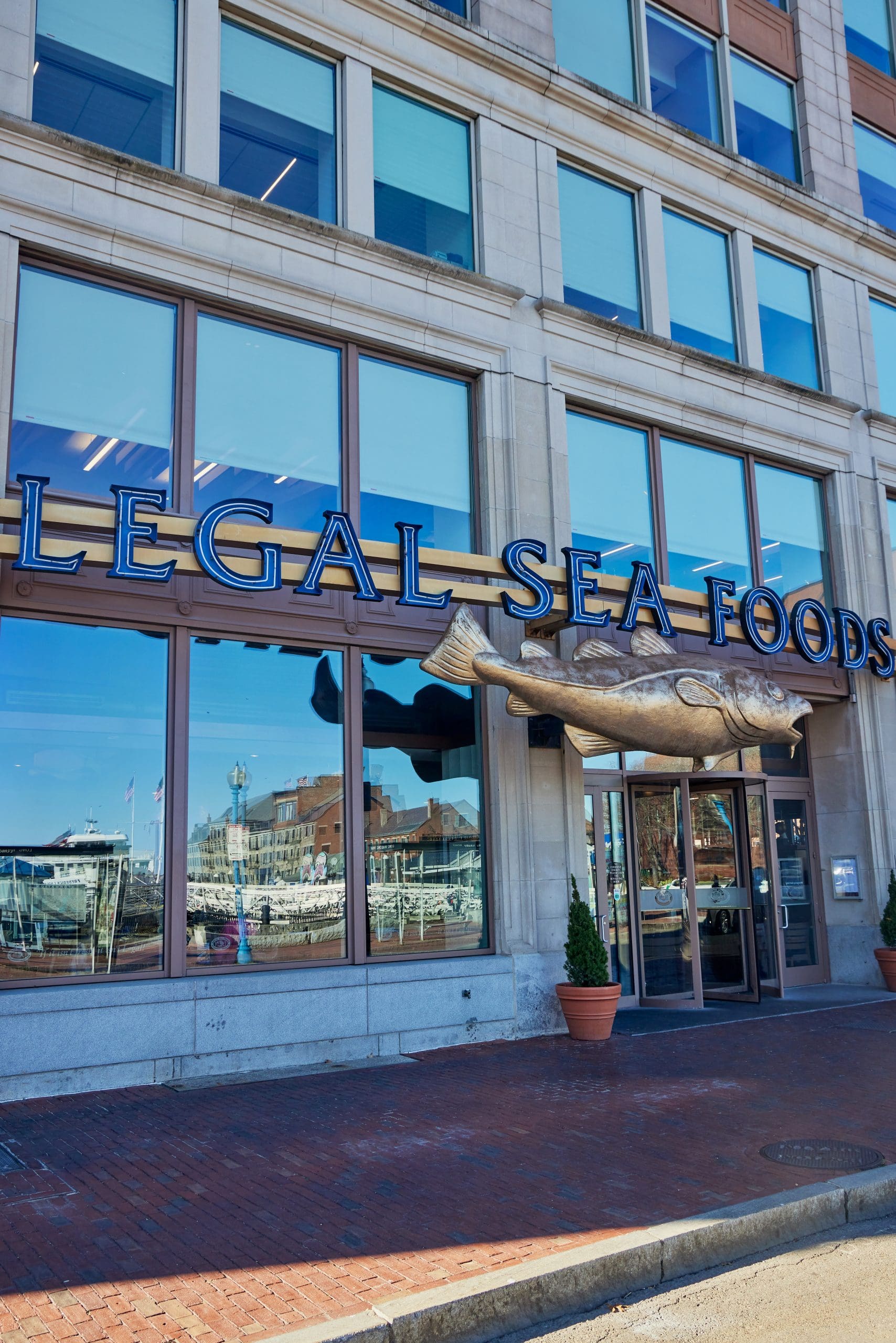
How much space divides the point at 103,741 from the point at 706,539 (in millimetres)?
8881

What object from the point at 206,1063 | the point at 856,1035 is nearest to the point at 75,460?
the point at 206,1063

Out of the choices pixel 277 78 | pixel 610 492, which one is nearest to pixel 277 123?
pixel 277 78

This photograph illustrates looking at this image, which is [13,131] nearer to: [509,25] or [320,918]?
[509,25]

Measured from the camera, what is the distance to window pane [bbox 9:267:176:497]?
32.4ft

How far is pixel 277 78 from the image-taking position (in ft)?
39.6

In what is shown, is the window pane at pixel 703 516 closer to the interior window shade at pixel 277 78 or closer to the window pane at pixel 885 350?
the window pane at pixel 885 350

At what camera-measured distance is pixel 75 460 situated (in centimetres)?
1002

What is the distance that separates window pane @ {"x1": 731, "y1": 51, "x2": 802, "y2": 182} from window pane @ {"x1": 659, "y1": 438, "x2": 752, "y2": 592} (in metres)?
5.62

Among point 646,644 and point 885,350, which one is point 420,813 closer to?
point 646,644

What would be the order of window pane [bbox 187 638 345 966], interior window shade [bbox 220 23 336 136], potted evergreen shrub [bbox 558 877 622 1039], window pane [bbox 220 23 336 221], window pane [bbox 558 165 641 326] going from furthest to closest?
window pane [bbox 558 165 641 326]
interior window shade [bbox 220 23 336 136]
window pane [bbox 220 23 336 221]
potted evergreen shrub [bbox 558 877 622 1039]
window pane [bbox 187 638 345 966]

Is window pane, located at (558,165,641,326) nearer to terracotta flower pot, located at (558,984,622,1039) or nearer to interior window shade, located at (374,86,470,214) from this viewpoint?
interior window shade, located at (374,86,470,214)

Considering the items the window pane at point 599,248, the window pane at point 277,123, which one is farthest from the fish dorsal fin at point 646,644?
the window pane at point 277,123

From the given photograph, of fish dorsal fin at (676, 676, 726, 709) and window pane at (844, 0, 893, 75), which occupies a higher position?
window pane at (844, 0, 893, 75)

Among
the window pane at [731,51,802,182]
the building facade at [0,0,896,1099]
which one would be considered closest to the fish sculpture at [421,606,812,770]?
the building facade at [0,0,896,1099]
